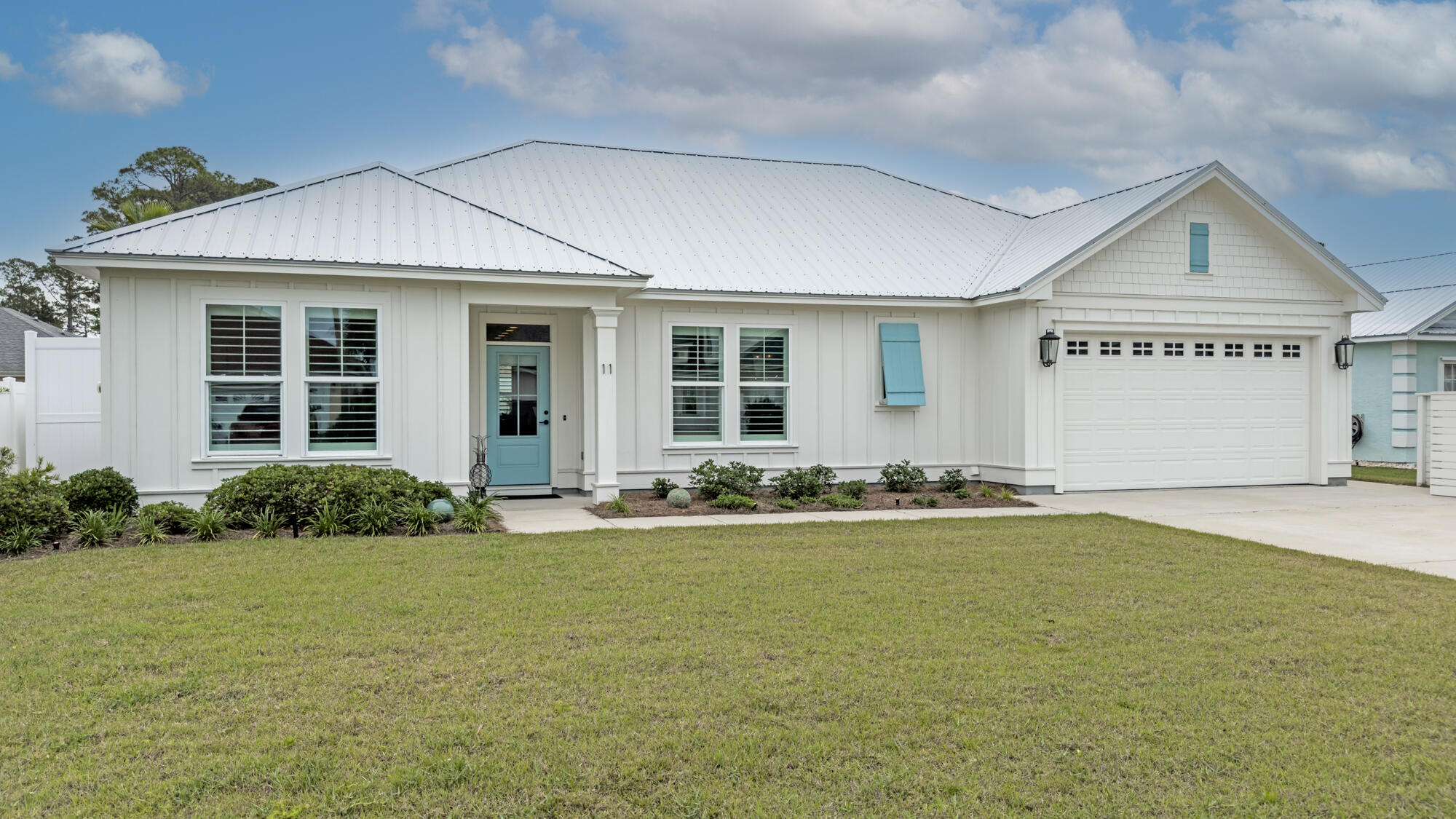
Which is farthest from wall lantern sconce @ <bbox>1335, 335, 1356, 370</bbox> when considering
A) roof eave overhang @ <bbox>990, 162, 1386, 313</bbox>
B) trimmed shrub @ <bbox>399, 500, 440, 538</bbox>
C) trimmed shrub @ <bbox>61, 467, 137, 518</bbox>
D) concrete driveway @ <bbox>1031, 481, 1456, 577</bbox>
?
trimmed shrub @ <bbox>61, 467, 137, 518</bbox>

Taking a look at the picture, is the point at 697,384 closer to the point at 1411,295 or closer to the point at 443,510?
the point at 443,510

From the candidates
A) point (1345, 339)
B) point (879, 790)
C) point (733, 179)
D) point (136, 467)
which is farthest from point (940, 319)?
point (879, 790)

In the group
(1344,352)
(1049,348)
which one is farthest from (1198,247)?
(1049,348)

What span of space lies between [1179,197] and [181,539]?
14.0m

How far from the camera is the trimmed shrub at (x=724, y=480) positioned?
12883 millimetres

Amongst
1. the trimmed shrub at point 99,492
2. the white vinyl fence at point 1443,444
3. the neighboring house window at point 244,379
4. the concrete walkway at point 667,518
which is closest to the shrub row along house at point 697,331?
the neighboring house window at point 244,379

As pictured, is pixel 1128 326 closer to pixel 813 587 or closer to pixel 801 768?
pixel 813 587

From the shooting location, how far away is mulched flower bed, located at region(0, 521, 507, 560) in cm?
884

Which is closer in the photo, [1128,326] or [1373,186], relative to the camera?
[1128,326]

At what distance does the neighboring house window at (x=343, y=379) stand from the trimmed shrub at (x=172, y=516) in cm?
178

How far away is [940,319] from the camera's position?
48.9 feet

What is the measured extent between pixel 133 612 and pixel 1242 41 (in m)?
22.7

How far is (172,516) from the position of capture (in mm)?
9617

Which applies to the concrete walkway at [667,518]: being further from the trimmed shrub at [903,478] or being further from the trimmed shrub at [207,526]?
the trimmed shrub at [207,526]
